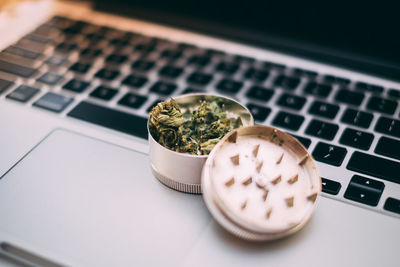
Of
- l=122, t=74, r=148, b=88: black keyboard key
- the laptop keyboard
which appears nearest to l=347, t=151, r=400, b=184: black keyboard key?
the laptop keyboard

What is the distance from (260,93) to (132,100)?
18cm

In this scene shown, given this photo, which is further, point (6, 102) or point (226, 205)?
point (6, 102)

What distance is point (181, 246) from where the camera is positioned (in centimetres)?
40

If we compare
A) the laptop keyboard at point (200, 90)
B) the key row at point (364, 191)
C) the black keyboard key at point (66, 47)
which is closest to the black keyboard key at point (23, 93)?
the laptop keyboard at point (200, 90)

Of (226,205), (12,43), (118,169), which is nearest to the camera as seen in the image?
(226,205)

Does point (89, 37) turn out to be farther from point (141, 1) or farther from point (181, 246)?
point (181, 246)

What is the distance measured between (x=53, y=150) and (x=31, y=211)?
10 centimetres

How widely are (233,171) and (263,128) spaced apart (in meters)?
0.06

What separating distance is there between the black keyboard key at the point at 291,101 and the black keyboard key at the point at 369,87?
0.31 feet

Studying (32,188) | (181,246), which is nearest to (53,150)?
(32,188)

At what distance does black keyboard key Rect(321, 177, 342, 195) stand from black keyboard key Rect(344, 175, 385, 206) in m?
0.01

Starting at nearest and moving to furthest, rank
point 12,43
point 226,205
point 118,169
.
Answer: point 226,205 → point 118,169 → point 12,43

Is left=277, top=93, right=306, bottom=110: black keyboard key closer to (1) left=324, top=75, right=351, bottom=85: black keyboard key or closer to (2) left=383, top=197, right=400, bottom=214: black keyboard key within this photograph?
(1) left=324, top=75, right=351, bottom=85: black keyboard key

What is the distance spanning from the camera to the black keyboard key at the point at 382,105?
1.81 feet
